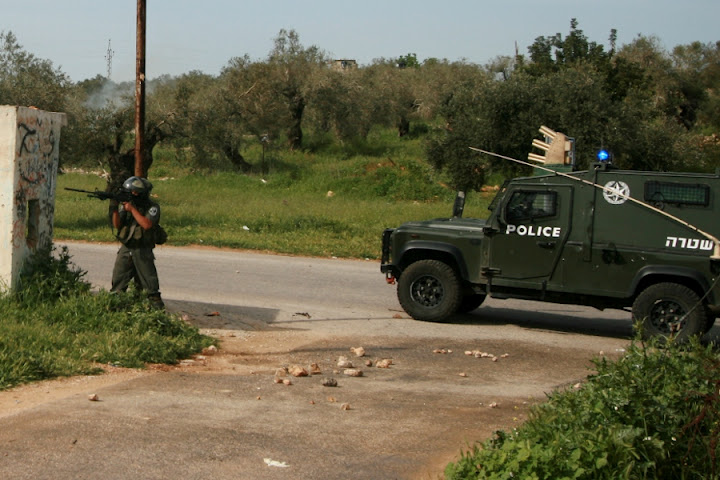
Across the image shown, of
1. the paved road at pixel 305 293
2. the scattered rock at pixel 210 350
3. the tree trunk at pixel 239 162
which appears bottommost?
the scattered rock at pixel 210 350

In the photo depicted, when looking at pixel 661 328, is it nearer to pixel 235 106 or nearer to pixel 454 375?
pixel 454 375

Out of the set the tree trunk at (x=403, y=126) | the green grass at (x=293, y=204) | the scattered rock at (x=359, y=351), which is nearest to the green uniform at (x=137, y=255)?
the scattered rock at (x=359, y=351)

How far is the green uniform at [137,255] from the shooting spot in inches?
382

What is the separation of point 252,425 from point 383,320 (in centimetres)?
532

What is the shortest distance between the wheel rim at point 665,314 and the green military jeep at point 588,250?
1 cm

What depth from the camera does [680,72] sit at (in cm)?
4806

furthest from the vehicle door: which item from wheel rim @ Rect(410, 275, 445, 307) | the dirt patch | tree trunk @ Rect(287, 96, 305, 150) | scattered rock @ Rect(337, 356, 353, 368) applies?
tree trunk @ Rect(287, 96, 305, 150)

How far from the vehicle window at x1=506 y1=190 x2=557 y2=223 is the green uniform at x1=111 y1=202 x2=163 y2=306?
168 inches

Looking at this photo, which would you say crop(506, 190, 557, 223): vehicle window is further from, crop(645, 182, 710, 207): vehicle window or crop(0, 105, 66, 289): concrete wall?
crop(0, 105, 66, 289): concrete wall

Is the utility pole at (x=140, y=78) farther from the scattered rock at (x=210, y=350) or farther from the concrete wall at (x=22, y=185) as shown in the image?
the scattered rock at (x=210, y=350)

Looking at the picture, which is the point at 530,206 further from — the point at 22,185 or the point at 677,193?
the point at 22,185

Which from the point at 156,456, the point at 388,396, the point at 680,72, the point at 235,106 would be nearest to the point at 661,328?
the point at 388,396

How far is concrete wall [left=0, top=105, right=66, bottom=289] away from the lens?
9.23 metres

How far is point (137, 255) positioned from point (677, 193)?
240 inches
